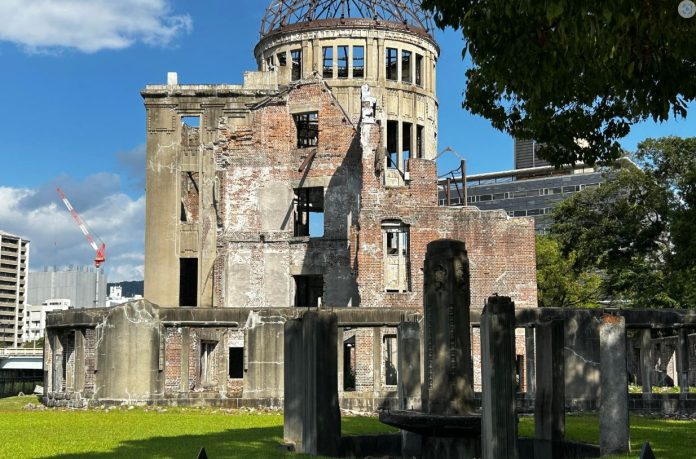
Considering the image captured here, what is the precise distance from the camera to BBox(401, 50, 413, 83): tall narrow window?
56125mm

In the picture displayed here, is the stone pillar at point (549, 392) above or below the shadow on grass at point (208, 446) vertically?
above

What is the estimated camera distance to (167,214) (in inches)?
1822

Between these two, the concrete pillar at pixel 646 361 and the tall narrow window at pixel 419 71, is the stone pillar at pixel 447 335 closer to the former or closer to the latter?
the concrete pillar at pixel 646 361

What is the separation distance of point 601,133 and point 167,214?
109ft

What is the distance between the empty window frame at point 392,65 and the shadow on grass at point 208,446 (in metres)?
40.8

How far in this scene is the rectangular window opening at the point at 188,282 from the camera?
4716 centimetres

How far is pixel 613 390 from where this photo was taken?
1405 centimetres

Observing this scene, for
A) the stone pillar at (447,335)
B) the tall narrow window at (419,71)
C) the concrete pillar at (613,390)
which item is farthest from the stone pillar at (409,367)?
the tall narrow window at (419,71)

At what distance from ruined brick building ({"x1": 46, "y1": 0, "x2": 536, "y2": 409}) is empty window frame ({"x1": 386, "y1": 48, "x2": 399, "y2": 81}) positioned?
32 cm

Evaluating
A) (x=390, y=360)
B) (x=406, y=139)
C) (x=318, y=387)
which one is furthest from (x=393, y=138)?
(x=318, y=387)

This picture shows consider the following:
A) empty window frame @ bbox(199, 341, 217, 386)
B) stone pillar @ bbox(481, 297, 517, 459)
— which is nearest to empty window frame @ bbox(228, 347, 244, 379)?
empty window frame @ bbox(199, 341, 217, 386)

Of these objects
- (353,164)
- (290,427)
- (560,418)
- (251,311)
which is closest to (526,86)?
(560,418)

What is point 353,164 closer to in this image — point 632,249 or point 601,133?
point 632,249

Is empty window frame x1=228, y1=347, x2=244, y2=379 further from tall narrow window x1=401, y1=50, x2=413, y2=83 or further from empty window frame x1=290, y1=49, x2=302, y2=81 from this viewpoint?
tall narrow window x1=401, y1=50, x2=413, y2=83
